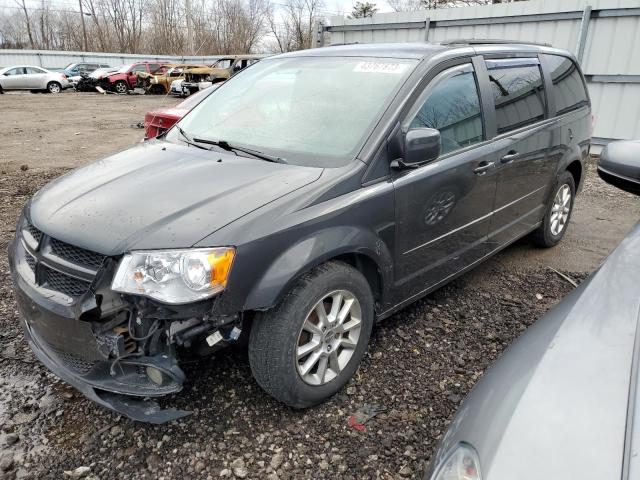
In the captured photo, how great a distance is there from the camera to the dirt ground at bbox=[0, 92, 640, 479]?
2.19 metres

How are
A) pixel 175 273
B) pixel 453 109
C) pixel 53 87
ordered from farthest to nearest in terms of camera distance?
pixel 53 87 < pixel 453 109 < pixel 175 273

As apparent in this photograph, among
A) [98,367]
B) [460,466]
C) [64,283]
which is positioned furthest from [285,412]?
[460,466]

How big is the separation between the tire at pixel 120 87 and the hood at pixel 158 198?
83.4 feet

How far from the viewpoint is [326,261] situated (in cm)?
238

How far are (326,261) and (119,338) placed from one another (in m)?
0.96

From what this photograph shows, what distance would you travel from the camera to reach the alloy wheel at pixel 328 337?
2.38 meters

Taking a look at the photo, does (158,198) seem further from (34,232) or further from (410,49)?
(410,49)

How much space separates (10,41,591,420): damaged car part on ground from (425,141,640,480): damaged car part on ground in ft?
3.29

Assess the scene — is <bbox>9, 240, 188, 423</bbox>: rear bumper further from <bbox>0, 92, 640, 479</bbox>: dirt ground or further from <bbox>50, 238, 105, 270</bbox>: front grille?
<bbox>0, 92, 640, 479</bbox>: dirt ground

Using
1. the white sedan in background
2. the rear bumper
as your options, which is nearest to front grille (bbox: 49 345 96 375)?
the rear bumper

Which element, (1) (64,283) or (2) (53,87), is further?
(2) (53,87)

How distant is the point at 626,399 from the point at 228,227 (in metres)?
1.48

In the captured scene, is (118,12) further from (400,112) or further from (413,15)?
(400,112)

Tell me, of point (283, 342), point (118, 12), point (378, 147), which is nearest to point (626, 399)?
point (283, 342)
